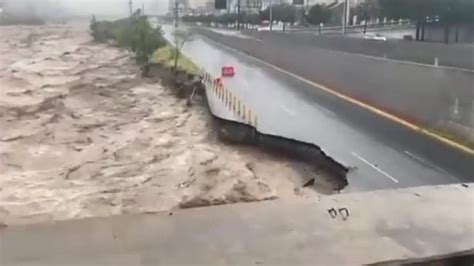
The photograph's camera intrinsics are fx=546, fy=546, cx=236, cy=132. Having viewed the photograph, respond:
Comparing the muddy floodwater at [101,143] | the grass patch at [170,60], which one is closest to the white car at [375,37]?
the muddy floodwater at [101,143]

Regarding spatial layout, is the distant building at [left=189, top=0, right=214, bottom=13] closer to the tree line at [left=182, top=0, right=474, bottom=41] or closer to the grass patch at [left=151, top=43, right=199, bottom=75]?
the tree line at [left=182, top=0, right=474, bottom=41]

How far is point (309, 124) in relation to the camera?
3.62 meters

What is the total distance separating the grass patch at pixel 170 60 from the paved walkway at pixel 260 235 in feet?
5.24

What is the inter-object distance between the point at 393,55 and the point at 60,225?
7.39 ft

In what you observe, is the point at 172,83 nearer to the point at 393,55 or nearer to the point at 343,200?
the point at 393,55

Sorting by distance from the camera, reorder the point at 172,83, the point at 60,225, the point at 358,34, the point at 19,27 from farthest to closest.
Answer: the point at 172,83, the point at 358,34, the point at 19,27, the point at 60,225

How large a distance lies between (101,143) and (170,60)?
5.61ft

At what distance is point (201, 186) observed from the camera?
3303mm

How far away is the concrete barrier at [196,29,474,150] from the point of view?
2773 mm

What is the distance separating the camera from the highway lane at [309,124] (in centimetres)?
288

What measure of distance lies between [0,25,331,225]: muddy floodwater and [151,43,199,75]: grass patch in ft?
1.26

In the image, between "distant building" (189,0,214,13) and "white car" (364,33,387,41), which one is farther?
"white car" (364,33,387,41)

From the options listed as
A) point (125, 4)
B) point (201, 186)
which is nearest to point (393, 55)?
point (201, 186)

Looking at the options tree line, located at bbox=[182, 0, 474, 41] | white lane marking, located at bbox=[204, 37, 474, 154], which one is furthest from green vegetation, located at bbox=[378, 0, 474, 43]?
white lane marking, located at bbox=[204, 37, 474, 154]
